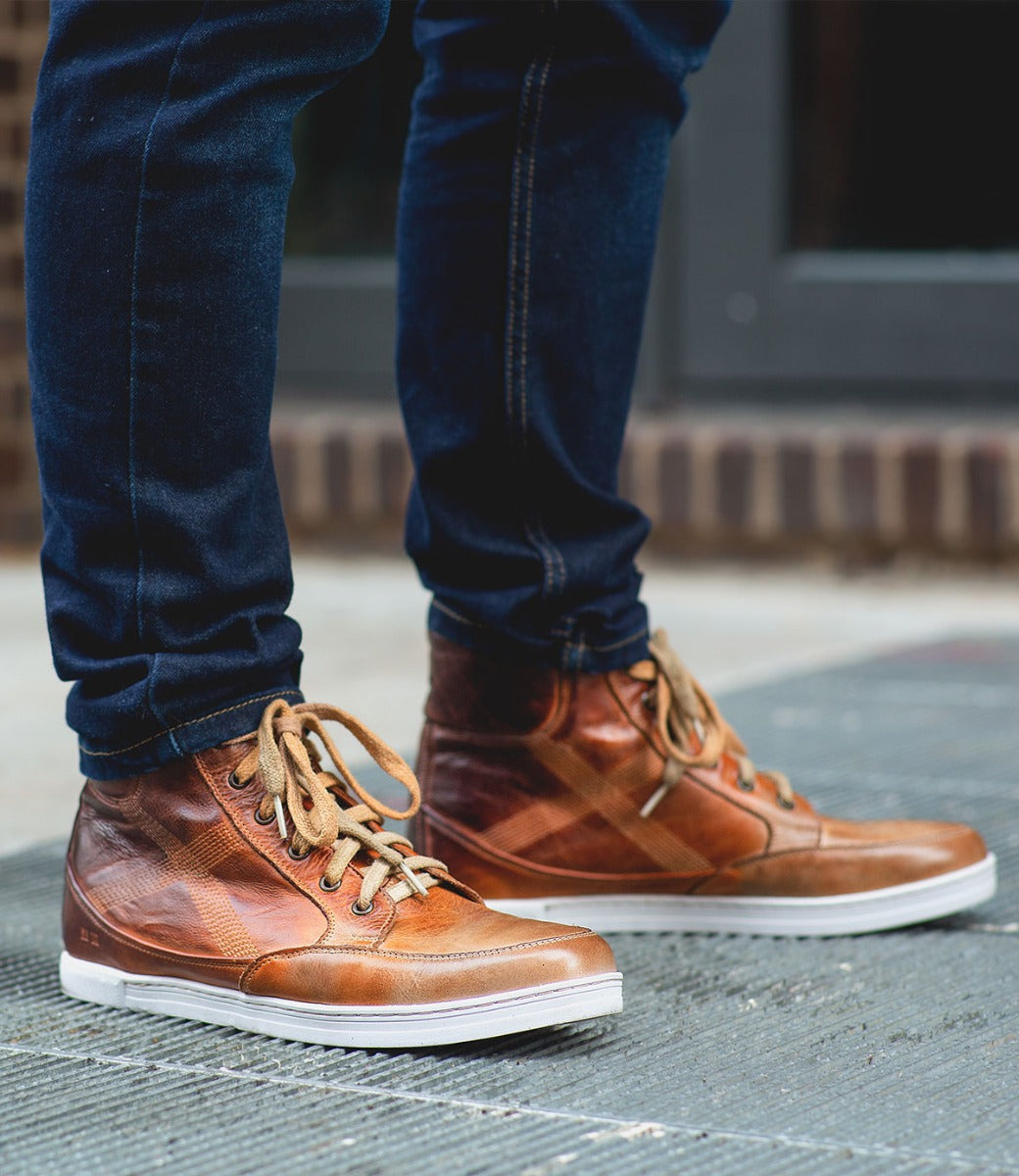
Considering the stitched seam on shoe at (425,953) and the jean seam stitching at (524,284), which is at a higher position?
the jean seam stitching at (524,284)

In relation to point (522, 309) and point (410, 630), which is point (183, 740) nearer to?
point (522, 309)

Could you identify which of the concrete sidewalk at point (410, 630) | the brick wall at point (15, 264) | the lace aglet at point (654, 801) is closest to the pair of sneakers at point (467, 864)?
the lace aglet at point (654, 801)

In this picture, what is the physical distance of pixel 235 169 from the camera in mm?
1007

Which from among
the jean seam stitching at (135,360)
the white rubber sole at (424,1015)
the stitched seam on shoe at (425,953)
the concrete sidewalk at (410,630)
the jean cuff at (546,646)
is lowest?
the concrete sidewalk at (410,630)

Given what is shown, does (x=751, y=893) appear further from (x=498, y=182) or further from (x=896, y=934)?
(x=498, y=182)

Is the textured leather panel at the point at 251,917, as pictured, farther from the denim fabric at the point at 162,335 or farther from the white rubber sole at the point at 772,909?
the white rubber sole at the point at 772,909

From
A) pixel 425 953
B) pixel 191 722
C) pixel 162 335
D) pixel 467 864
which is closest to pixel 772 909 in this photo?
pixel 467 864

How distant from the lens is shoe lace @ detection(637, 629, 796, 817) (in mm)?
1235

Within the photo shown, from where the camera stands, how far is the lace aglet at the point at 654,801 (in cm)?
124

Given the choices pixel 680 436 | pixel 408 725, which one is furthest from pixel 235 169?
pixel 680 436

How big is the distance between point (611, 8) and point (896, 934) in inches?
27.2

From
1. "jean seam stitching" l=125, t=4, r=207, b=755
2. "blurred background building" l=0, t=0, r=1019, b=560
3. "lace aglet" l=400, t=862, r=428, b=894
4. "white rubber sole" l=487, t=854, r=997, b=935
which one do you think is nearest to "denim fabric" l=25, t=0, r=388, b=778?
"jean seam stitching" l=125, t=4, r=207, b=755

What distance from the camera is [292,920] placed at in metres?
1.03

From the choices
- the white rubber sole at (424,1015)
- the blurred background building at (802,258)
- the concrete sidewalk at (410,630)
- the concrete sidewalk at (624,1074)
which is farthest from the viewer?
the blurred background building at (802,258)
